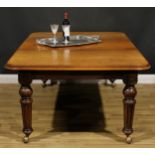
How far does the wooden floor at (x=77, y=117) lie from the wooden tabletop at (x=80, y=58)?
1.82 feet

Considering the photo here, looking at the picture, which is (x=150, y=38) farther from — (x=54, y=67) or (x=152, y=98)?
(x=54, y=67)

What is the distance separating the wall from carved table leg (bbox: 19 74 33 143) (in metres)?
1.69

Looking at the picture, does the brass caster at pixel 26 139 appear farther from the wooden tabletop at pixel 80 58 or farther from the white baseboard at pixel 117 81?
the white baseboard at pixel 117 81

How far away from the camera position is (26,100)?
2.44 meters

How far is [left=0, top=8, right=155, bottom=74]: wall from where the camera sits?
3977mm

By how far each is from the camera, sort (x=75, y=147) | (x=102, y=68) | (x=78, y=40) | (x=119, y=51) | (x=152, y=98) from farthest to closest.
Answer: (x=152, y=98) → (x=78, y=40) → (x=119, y=51) → (x=75, y=147) → (x=102, y=68)

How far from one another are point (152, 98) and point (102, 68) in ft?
4.57

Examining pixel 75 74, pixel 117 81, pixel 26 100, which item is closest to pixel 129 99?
pixel 75 74

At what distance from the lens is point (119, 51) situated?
274 centimetres

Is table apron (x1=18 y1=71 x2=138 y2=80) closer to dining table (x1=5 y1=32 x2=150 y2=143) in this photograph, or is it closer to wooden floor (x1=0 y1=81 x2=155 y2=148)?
dining table (x1=5 y1=32 x2=150 y2=143)

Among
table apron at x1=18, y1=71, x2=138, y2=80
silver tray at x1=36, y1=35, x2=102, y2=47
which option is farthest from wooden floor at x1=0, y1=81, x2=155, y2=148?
silver tray at x1=36, y1=35, x2=102, y2=47

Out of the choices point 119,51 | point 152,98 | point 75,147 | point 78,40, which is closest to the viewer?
point 75,147
